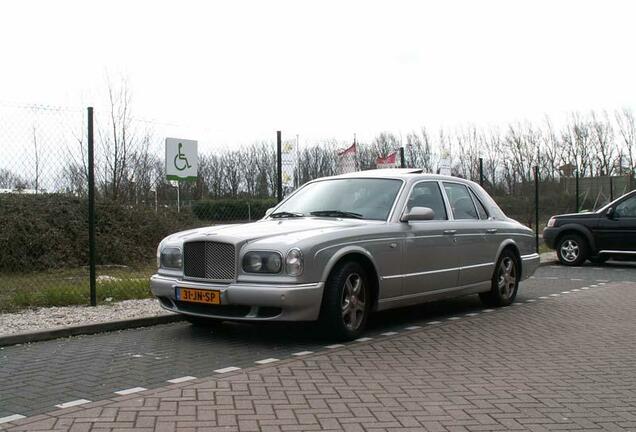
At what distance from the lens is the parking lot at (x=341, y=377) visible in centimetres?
443

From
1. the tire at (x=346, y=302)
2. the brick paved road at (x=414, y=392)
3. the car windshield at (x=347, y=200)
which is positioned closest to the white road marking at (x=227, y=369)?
the brick paved road at (x=414, y=392)

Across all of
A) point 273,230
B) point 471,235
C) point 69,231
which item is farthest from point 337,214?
point 69,231

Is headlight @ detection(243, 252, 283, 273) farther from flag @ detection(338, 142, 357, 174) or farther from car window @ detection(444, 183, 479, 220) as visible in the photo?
flag @ detection(338, 142, 357, 174)

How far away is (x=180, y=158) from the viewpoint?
11258 mm

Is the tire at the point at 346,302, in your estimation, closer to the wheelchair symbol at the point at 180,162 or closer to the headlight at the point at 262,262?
the headlight at the point at 262,262

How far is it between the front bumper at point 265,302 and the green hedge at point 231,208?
5294 millimetres

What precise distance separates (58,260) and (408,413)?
12637 mm

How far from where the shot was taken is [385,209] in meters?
7.75

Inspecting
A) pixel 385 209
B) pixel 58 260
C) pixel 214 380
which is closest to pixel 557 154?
pixel 58 260

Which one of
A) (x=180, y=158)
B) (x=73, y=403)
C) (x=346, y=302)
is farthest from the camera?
(x=180, y=158)

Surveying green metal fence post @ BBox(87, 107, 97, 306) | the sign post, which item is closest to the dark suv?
the sign post

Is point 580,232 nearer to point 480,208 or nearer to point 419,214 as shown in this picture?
point 480,208

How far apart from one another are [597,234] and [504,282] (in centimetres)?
736

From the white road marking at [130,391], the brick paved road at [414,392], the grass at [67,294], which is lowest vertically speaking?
the brick paved road at [414,392]
